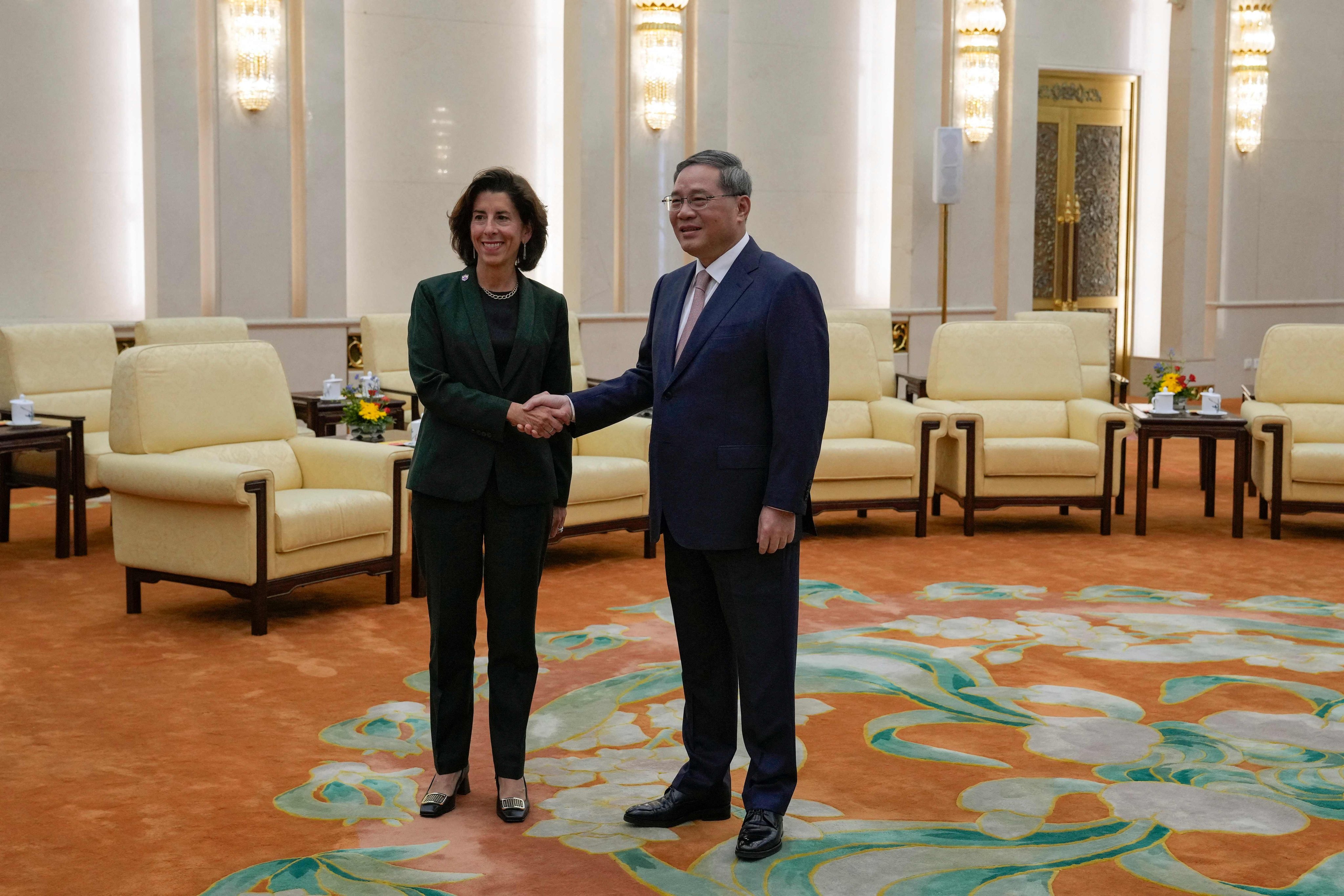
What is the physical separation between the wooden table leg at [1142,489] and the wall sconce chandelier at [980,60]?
477cm

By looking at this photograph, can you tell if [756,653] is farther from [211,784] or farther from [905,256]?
[905,256]

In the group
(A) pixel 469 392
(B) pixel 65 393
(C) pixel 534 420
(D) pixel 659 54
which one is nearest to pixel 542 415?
(C) pixel 534 420

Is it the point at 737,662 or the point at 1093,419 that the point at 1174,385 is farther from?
the point at 737,662

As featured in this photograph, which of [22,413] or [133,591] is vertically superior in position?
[22,413]

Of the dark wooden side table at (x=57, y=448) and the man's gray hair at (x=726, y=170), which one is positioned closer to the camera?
the man's gray hair at (x=726, y=170)

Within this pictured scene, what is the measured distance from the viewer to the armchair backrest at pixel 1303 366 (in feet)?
24.3

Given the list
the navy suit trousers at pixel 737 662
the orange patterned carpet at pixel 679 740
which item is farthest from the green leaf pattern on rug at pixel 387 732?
the navy suit trousers at pixel 737 662

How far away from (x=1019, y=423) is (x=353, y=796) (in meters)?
4.90

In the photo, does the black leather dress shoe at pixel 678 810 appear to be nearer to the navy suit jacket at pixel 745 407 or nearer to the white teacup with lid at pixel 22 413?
the navy suit jacket at pixel 745 407

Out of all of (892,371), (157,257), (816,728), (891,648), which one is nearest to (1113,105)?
(892,371)

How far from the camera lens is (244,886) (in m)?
2.89

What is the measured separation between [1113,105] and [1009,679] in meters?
9.69

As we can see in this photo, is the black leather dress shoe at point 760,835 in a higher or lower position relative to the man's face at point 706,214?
lower

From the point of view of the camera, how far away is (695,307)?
10.2 ft
